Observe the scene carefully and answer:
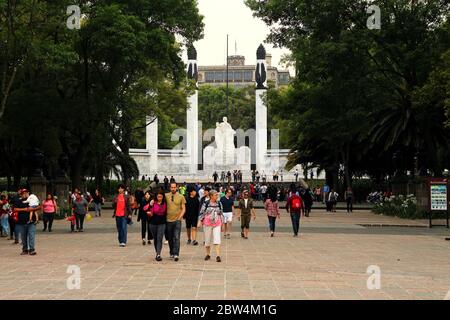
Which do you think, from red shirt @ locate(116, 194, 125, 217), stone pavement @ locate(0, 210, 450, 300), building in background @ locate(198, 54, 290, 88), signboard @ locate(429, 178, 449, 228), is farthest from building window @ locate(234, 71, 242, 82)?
red shirt @ locate(116, 194, 125, 217)

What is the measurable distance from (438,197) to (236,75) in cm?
14638

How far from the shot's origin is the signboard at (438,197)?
2675cm

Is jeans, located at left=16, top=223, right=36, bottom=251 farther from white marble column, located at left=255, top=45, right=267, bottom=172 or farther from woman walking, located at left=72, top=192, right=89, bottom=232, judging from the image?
white marble column, located at left=255, top=45, right=267, bottom=172

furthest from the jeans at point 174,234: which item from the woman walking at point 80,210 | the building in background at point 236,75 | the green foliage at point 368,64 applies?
the building in background at point 236,75

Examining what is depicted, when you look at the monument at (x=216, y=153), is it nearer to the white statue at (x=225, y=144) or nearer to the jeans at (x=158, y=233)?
the white statue at (x=225, y=144)

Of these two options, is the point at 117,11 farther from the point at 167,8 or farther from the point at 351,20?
the point at 351,20

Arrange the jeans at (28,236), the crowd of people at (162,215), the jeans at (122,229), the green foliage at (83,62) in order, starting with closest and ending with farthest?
the crowd of people at (162,215) < the jeans at (28,236) < the jeans at (122,229) < the green foliage at (83,62)

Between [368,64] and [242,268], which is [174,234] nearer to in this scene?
[242,268]

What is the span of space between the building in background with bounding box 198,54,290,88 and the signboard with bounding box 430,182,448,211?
142295 mm

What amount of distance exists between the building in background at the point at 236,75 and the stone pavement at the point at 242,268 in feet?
487

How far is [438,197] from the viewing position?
2683 centimetres

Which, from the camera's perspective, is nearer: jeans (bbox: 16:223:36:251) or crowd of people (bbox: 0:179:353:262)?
crowd of people (bbox: 0:179:353:262)

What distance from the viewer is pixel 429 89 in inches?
1211

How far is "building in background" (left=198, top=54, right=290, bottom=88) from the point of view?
558 feet
